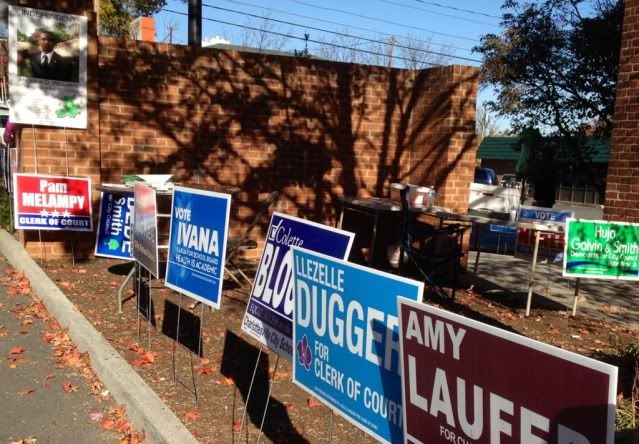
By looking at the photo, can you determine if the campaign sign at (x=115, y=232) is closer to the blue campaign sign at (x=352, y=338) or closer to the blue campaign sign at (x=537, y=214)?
the blue campaign sign at (x=352, y=338)

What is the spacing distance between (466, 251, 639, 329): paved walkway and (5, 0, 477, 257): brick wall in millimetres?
1362

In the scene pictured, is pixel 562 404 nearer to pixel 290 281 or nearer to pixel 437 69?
pixel 290 281

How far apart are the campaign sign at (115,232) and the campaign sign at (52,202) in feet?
3.99

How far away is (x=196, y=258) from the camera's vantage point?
14.0 feet

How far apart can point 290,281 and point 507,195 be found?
7.32 metres

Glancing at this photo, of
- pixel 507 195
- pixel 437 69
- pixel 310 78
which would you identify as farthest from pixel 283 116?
pixel 507 195

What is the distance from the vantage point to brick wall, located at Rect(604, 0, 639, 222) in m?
7.08

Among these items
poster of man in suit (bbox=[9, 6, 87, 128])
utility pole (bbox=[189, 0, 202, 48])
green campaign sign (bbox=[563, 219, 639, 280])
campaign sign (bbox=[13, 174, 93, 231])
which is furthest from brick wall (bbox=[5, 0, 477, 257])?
green campaign sign (bbox=[563, 219, 639, 280])

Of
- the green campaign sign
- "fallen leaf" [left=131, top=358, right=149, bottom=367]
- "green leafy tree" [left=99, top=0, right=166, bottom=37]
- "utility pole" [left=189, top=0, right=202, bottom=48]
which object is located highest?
"green leafy tree" [left=99, top=0, right=166, bottom=37]

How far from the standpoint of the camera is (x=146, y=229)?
16.3ft

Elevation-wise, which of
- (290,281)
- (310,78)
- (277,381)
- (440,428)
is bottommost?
(277,381)

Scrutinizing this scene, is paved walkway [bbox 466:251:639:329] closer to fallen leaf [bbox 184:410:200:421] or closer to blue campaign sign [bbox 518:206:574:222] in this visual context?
blue campaign sign [bbox 518:206:574:222]

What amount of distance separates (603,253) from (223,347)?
3.97 meters

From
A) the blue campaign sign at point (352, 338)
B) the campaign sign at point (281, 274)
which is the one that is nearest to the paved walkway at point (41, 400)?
the campaign sign at point (281, 274)
